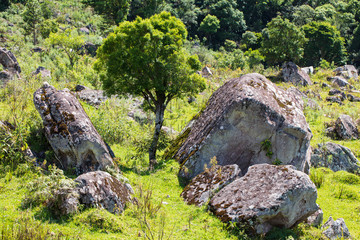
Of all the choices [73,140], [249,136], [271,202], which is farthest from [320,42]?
[73,140]

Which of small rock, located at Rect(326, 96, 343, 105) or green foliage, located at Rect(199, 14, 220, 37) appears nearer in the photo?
small rock, located at Rect(326, 96, 343, 105)

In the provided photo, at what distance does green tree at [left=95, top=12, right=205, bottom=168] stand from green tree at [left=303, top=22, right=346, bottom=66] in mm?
40936

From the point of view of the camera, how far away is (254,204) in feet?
27.6

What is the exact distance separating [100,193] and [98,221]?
90 cm

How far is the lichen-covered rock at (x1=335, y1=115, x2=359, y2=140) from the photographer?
1842 centimetres

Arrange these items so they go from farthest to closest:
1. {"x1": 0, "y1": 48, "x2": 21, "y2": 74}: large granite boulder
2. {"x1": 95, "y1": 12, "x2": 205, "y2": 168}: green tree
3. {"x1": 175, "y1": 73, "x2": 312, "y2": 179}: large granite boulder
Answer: {"x1": 0, "y1": 48, "x2": 21, "y2": 74}: large granite boulder → {"x1": 95, "y1": 12, "x2": 205, "y2": 168}: green tree → {"x1": 175, "y1": 73, "x2": 312, "y2": 179}: large granite boulder

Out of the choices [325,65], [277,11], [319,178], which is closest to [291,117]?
[319,178]

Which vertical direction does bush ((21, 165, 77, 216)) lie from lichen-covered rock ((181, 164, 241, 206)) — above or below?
above

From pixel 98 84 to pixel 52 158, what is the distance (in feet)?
42.9

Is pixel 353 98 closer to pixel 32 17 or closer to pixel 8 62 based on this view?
pixel 8 62

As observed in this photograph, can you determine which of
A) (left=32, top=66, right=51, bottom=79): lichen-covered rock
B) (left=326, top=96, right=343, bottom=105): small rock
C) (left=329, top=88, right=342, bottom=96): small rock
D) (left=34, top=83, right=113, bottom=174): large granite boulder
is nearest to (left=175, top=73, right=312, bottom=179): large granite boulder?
(left=34, top=83, right=113, bottom=174): large granite boulder

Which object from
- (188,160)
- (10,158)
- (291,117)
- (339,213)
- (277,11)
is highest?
(277,11)

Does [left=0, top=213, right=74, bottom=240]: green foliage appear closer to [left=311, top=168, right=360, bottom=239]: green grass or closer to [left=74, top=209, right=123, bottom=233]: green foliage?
[left=74, top=209, right=123, bottom=233]: green foliage

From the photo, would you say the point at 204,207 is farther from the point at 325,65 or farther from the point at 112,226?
the point at 325,65
